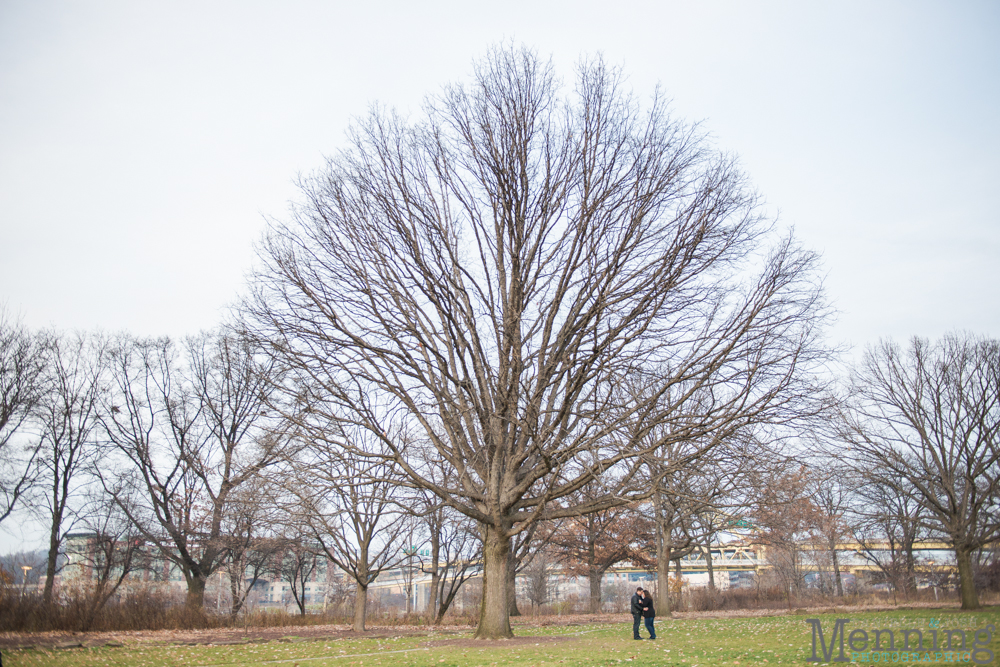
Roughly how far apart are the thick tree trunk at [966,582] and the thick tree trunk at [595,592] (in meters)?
16.5

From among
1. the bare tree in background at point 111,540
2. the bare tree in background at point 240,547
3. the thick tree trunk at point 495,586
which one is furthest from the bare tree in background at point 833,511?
the bare tree in background at point 111,540

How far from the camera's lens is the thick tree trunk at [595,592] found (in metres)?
33.1

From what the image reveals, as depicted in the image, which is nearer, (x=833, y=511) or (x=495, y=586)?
(x=495, y=586)

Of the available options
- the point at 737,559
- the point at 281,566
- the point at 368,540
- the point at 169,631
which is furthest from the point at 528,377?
the point at 737,559

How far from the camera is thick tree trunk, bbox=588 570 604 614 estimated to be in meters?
33.1

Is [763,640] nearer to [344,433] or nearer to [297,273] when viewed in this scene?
[344,433]

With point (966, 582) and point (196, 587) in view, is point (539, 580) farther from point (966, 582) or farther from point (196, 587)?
point (966, 582)

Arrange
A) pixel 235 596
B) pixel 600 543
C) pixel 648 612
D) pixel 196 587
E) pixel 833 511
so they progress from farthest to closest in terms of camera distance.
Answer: pixel 600 543 < pixel 833 511 < pixel 196 587 < pixel 235 596 < pixel 648 612

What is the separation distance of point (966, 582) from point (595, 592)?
19.3 m

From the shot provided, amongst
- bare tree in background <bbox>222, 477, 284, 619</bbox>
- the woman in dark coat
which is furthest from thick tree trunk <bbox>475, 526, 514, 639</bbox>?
bare tree in background <bbox>222, 477, 284, 619</bbox>

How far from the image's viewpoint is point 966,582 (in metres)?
23.7

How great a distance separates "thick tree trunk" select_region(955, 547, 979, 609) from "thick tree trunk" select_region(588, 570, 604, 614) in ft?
54.2

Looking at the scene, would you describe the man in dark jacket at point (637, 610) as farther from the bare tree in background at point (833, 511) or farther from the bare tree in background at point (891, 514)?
the bare tree in background at point (891, 514)

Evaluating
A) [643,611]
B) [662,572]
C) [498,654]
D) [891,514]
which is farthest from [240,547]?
[891,514]
